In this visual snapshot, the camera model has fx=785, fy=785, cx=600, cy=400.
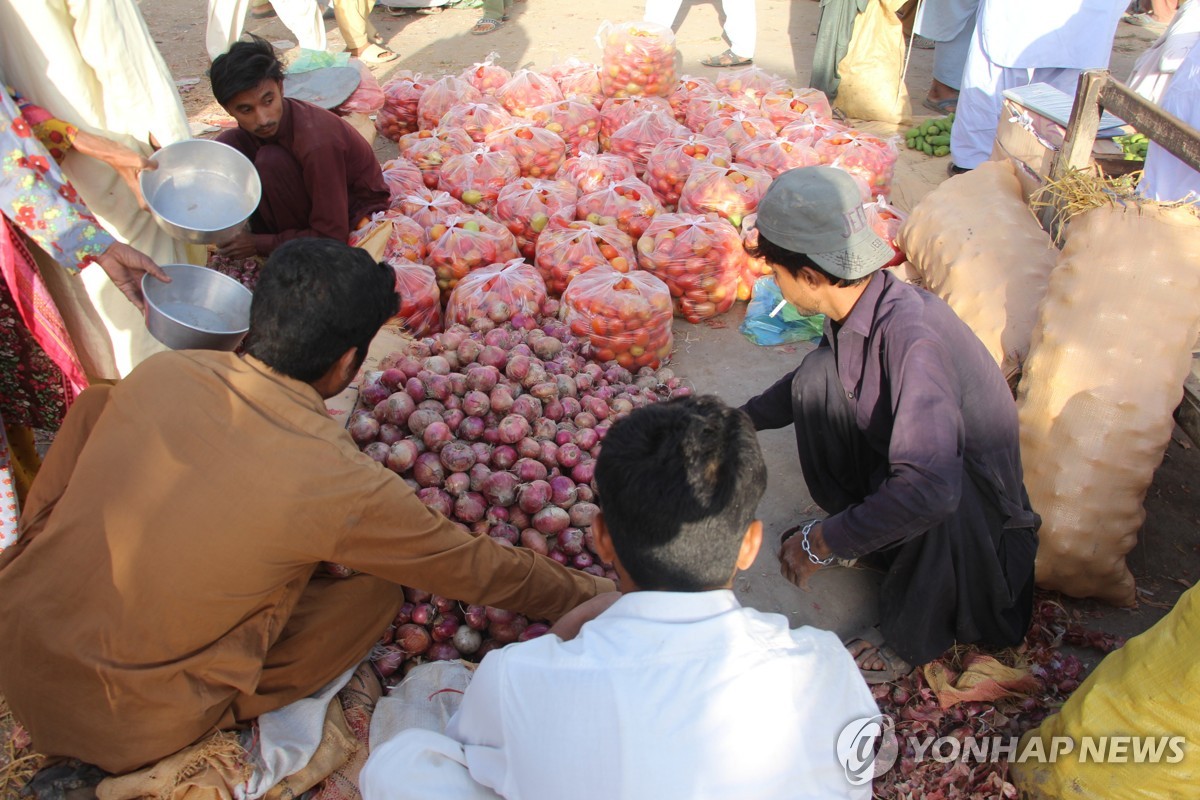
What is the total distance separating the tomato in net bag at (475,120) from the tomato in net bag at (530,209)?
0.97 m

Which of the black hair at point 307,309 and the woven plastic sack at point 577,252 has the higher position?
the black hair at point 307,309

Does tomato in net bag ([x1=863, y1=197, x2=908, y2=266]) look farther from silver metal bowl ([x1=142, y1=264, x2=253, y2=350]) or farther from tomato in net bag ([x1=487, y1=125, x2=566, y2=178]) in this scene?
silver metal bowl ([x1=142, y1=264, x2=253, y2=350])

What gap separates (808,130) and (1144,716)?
12.5 ft

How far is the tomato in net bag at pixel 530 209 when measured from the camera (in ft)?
13.2

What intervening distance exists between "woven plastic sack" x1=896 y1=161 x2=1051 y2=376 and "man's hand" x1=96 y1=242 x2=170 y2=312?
108 inches

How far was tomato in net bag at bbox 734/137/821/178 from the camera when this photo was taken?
14.5 feet

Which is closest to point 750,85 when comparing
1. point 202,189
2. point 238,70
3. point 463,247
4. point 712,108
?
point 712,108

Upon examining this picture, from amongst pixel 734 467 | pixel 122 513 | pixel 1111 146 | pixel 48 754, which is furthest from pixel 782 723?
pixel 1111 146

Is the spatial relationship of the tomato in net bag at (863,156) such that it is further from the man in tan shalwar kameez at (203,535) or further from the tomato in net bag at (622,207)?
the man in tan shalwar kameez at (203,535)

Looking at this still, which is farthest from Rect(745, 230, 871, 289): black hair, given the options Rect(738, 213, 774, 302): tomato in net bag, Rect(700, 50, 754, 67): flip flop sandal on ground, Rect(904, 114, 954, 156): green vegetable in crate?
Rect(700, 50, 754, 67): flip flop sandal on ground

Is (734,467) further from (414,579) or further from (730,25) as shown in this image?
(730,25)

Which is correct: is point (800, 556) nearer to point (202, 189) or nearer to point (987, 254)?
point (987, 254)

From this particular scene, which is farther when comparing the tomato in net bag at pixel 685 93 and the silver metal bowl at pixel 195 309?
the tomato in net bag at pixel 685 93

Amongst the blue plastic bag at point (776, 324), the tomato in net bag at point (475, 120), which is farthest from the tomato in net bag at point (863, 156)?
the tomato in net bag at point (475, 120)
